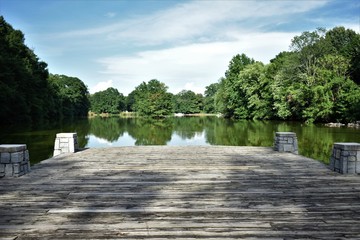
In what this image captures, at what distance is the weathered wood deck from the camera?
11.3 feet

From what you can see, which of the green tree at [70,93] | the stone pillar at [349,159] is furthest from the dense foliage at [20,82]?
the stone pillar at [349,159]

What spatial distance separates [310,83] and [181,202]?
39.2 metres

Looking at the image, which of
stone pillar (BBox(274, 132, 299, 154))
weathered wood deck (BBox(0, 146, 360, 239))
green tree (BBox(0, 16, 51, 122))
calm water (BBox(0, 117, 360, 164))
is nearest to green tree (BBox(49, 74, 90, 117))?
green tree (BBox(0, 16, 51, 122))

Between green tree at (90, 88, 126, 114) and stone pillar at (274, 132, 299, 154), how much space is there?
103329mm

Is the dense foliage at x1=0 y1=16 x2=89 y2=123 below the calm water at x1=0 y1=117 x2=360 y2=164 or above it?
above

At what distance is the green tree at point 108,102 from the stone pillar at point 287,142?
103 metres

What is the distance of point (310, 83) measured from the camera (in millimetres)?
39281

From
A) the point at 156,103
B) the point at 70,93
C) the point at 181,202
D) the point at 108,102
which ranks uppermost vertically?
the point at 70,93

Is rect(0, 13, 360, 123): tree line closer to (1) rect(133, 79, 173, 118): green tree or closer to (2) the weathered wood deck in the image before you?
(1) rect(133, 79, 173, 118): green tree

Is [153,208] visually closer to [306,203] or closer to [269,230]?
[269,230]

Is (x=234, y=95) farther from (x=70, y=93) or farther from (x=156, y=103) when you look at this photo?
→ (x=70, y=93)

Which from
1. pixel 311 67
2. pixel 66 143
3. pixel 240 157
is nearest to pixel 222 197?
pixel 240 157

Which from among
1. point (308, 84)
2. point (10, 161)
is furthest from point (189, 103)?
point (10, 161)

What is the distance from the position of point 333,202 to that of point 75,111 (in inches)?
3350
